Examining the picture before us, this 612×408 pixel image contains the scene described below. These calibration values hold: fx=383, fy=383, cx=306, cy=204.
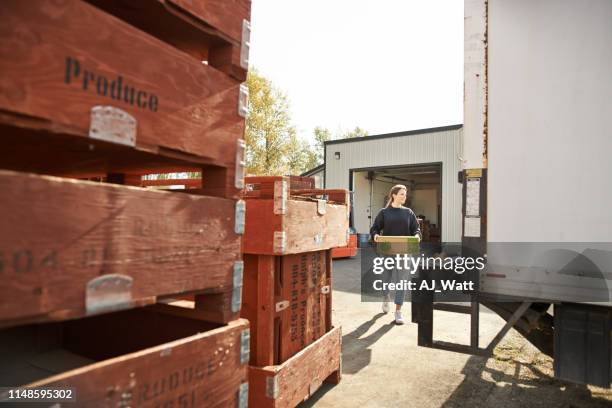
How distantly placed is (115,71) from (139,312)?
157cm

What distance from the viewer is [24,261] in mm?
1074

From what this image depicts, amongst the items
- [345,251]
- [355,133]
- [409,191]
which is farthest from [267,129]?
[355,133]

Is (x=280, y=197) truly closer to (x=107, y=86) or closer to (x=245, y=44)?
(x=245, y=44)

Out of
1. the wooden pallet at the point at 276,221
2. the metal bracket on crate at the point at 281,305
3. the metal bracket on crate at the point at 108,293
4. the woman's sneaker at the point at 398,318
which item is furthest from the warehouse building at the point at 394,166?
the metal bracket on crate at the point at 108,293

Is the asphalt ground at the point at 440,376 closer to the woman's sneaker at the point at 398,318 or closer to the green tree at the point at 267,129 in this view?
the woman's sneaker at the point at 398,318

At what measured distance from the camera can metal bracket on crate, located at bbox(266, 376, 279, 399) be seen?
9.13ft

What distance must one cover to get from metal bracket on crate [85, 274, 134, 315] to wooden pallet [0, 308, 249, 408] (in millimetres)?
189

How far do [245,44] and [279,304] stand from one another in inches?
76.4

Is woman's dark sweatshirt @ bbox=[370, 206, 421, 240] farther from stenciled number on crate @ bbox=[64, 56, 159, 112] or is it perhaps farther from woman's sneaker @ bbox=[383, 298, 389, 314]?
stenciled number on crate @ bbox=[64, 56, 159, 112]

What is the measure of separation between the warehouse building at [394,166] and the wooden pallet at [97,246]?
54.4 ft

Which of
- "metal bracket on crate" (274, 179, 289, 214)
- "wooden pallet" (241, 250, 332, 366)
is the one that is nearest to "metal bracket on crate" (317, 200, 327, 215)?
"wooden pallet" (241, 250, 332, 366)

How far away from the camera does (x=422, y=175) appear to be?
2442cm

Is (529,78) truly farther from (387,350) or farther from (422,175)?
(422,175)

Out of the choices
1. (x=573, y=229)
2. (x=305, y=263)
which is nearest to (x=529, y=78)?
(x=573, y=229)
